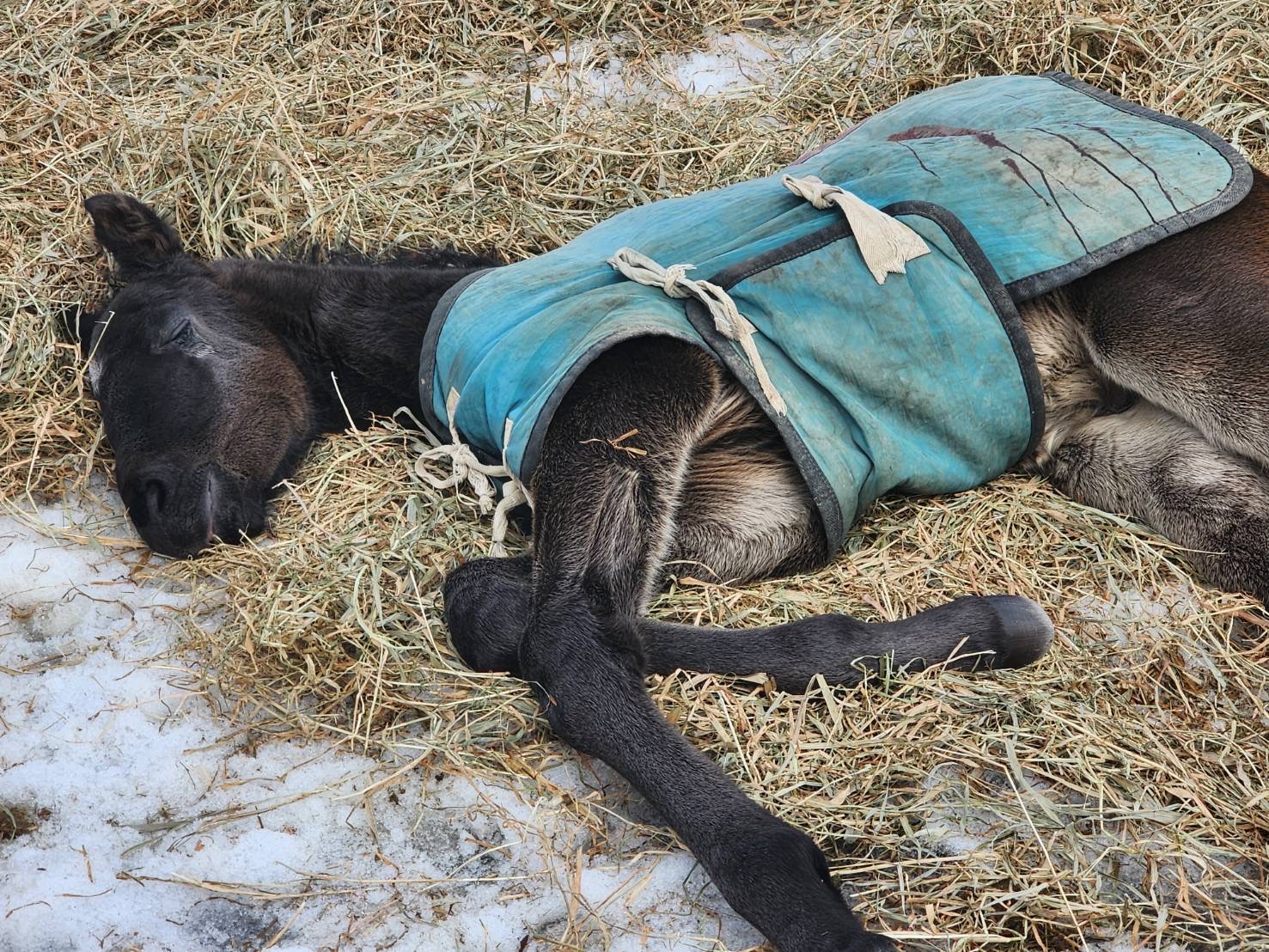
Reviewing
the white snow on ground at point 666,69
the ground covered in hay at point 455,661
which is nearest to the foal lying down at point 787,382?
the ground covered in hay at point 455,661

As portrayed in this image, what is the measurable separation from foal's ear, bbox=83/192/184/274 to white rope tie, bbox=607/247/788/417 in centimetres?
179

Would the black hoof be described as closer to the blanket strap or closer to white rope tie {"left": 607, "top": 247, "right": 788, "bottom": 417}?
white rope tie {"left": 607, "top": 247, "right": 788, "bottom": 417}

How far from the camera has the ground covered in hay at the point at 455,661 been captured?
8.84ft

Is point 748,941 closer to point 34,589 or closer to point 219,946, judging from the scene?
point 219,946

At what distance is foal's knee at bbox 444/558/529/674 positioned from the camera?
3.29 meters

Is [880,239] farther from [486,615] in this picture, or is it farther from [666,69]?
[666,69]

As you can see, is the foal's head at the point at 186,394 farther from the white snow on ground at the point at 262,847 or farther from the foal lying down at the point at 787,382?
the white snow on ground at the point at 262,847

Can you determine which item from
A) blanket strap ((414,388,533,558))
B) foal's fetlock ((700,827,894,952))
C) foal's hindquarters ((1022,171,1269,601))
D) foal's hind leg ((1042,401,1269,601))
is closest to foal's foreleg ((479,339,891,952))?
foal's fetlock ((700,827,894,952))

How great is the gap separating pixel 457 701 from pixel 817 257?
65.5 inches

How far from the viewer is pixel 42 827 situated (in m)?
2.94

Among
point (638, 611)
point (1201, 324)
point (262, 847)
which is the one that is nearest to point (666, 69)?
point (1201, 324)

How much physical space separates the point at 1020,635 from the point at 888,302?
105 centimetres

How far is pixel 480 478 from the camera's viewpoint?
3.75 metres

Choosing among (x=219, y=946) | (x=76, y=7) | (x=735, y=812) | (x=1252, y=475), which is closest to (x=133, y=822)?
(x=219, y=946)
